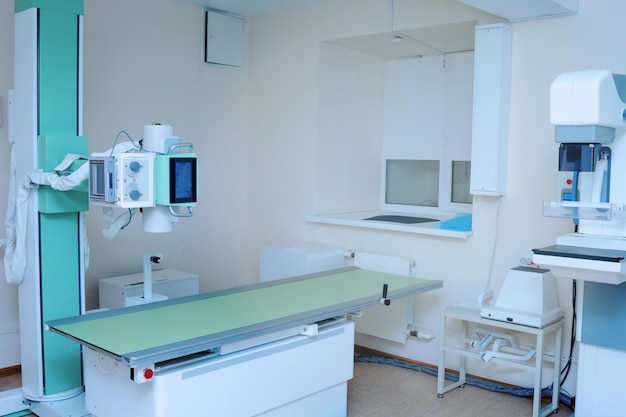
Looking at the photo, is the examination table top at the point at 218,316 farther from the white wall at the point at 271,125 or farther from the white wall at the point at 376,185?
the white wall at the point at 271,125

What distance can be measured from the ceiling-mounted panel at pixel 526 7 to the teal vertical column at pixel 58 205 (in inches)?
78.4

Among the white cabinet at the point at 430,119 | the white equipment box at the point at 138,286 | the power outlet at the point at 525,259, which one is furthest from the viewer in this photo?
the white cabinet at the point at 430,119

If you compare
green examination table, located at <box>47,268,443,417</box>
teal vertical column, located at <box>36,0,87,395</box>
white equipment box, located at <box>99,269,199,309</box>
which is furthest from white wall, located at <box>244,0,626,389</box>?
teal vertical column, located at <box>36,0,87,395</box>

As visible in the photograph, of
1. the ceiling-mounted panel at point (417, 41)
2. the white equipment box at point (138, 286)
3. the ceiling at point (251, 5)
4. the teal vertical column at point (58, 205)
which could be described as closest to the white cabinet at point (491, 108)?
the ceiling-mounted panel at point (417, 41)

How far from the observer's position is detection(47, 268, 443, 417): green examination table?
238cm

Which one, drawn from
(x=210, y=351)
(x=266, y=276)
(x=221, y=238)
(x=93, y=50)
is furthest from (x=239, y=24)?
(x=210, y=351)

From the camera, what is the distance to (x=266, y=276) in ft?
14.5

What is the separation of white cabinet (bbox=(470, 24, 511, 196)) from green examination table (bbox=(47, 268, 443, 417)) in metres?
0.86

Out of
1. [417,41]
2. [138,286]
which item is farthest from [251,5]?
[138,286]

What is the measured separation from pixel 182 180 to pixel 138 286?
60.9 inches

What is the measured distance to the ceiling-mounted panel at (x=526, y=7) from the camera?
325 centimetres

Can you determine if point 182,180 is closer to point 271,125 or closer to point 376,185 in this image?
point 271,125

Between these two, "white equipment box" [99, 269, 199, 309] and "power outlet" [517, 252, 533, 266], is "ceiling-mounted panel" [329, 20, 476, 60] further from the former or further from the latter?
"white equipment box" [99, 269, 199, 309]

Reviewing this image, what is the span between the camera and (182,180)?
102 inches
